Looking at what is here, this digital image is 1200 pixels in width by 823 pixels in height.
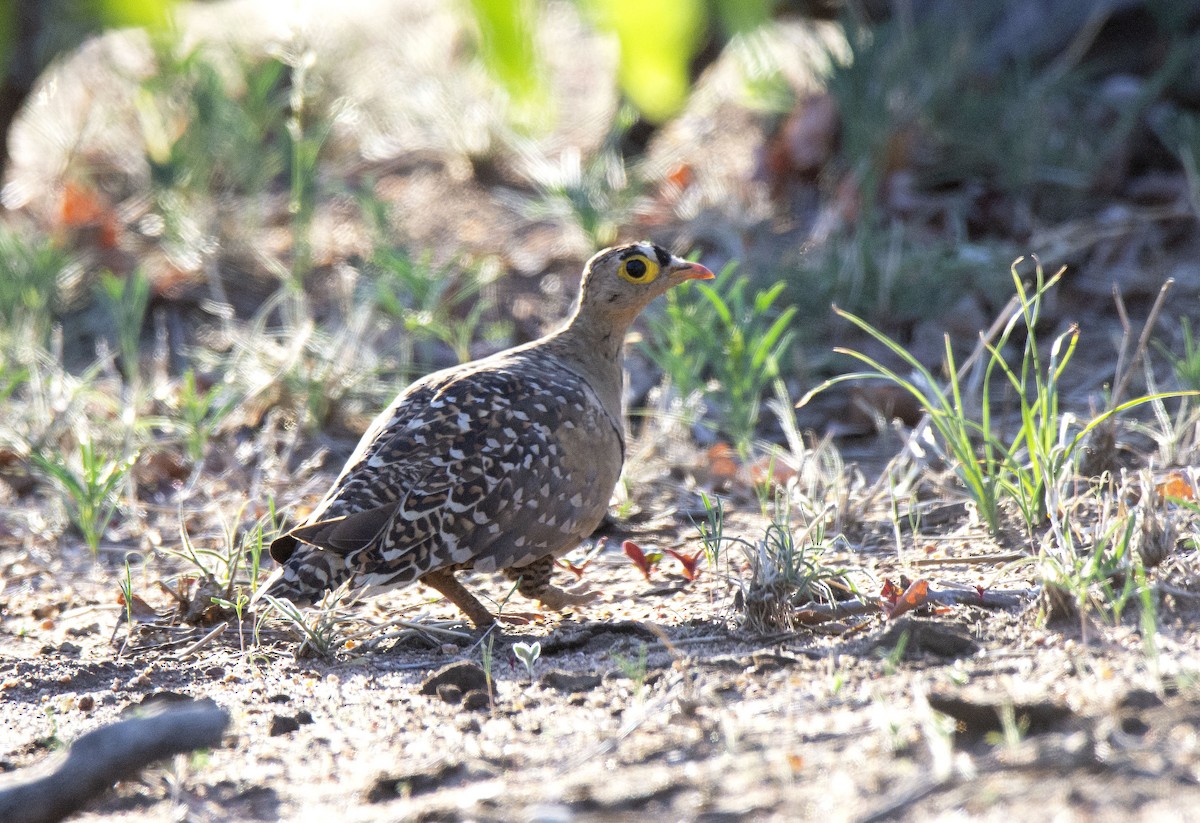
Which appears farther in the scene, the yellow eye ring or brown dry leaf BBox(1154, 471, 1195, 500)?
the yellow eye ring

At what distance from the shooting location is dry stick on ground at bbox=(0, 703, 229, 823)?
7.33 ft

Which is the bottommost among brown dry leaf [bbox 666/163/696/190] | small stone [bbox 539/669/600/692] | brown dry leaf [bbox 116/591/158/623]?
small stone [bbox 539/669/600/692]

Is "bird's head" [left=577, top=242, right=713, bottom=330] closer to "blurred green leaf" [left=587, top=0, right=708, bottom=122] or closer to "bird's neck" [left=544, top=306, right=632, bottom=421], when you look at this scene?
"bird's neck" [left=544, top=306, right=632, bottom=421]

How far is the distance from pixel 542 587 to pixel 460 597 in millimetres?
256

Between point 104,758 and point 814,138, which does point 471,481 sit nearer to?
point 104,758

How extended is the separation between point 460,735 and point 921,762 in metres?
0.99

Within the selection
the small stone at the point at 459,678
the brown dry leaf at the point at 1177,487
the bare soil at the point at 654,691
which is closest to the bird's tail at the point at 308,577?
the bare soil at the point at 654,691

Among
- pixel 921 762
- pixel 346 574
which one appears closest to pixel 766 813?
pixel 921 762

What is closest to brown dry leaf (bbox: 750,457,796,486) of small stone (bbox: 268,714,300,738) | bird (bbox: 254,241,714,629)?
bird (bbox: 254,241,714,629)

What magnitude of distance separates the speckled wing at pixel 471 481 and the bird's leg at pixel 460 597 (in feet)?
0.31

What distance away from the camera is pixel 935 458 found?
4.81 metres

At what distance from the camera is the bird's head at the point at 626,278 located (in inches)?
174

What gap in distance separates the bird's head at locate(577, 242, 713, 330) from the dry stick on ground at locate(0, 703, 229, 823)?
238 cm

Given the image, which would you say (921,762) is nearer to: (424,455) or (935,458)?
A: (424,455)
